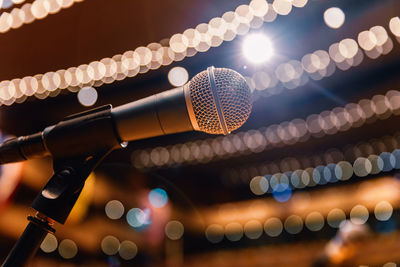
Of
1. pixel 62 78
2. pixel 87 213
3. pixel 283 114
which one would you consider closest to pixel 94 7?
pixel 62 78

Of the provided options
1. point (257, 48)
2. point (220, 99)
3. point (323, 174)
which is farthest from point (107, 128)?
point (323, 174)

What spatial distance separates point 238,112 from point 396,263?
1575 millimetres

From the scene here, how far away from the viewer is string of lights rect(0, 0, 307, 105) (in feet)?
11.0

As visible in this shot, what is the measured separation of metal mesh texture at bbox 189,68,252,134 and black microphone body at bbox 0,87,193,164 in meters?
0.03

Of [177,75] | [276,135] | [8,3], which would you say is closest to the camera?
[8,3]

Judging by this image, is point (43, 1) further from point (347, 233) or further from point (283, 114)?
point (283, 114)

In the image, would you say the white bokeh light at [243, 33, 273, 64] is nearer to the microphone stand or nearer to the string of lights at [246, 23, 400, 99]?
the string of lights at [246, 23, 400, 99]

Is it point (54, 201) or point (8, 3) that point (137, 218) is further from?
point (54, 201)

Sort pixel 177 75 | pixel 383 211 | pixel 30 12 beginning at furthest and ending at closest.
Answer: pixel 383 211
pixel 177 75
pixel 30 12

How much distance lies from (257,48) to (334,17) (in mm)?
847

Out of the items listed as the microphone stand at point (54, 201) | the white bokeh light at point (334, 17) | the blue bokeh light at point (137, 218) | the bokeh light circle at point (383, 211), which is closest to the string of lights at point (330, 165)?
the bokeh light circle at point (383, 211)

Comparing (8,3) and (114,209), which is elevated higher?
(8,3)

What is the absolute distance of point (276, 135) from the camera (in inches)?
253

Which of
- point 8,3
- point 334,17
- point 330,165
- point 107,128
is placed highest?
point 330,165
